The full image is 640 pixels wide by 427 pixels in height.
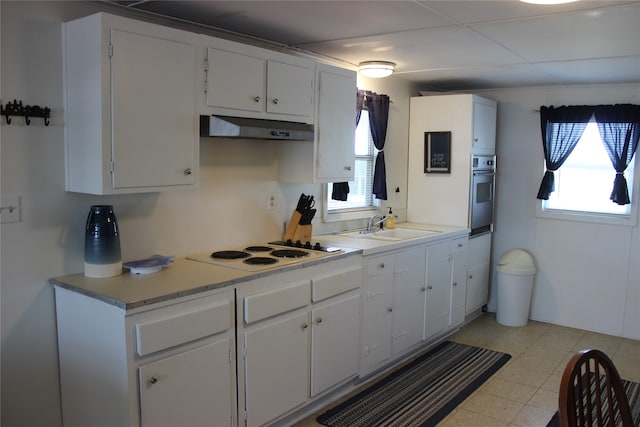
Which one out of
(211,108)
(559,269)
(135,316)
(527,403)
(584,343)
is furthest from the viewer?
(559,269)

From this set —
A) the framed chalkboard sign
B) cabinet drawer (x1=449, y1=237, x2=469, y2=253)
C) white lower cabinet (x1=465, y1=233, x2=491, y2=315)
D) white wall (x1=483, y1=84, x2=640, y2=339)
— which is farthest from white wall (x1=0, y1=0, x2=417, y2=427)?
white wall (x1=483, y1=84, x2=640, y2=339)

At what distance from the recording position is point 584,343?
15.4 feet

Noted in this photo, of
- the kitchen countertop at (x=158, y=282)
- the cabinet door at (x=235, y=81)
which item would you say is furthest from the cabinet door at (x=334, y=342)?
the cabinet door at (x=235, y=81)

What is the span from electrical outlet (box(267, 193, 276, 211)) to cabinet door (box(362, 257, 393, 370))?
752 mm

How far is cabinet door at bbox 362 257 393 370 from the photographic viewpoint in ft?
11.8

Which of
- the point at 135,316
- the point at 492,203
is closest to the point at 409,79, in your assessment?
the point at 492,203

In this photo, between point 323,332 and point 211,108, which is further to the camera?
point 323,332

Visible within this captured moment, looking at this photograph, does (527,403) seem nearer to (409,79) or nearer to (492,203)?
(492,203)

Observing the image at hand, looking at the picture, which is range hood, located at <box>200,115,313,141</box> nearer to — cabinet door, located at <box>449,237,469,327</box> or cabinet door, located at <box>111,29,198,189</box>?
cabinet door, located at <box>111,29,198,189</box>

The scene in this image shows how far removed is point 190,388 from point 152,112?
1282 mm

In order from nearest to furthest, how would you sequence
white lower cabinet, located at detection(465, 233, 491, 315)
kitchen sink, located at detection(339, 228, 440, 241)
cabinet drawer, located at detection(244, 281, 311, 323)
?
cabinet drawer, located at detection(244, 281, 311, 323), kitchen sink, located at detection(339, 228, 440, 241), white lower cabinet, located at detection(465, 233, 491, 315)

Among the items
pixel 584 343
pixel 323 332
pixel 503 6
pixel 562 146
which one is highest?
pixel 503 6

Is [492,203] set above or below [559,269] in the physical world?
above

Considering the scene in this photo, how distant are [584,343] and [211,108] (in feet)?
12.7
